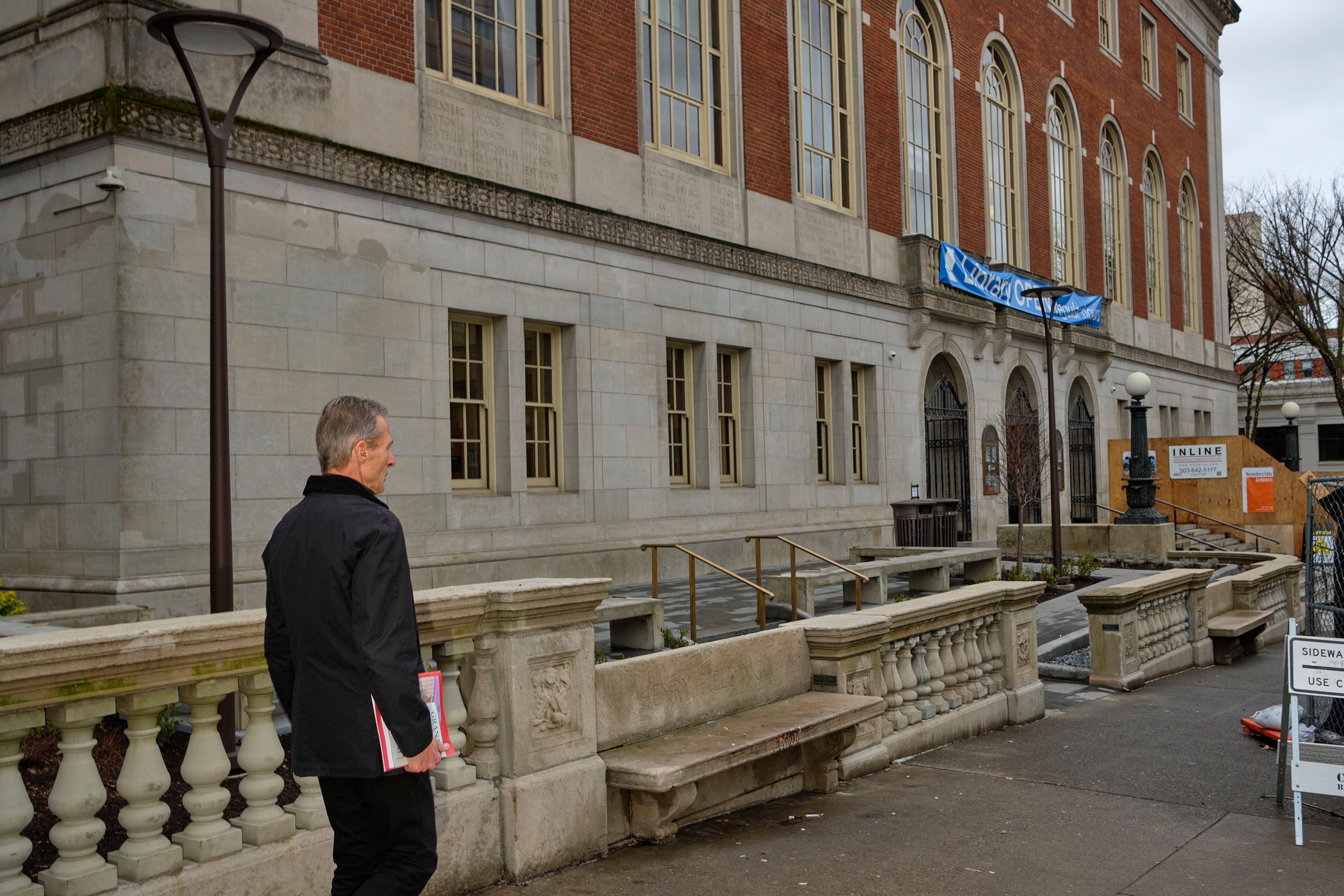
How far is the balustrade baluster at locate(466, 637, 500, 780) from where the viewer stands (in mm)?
5285

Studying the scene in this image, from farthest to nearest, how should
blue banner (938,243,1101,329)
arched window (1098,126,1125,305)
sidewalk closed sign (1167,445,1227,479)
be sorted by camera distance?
arched window (1098,126,1125,305)
sidewalk closed sign (1167,445,1227,479)
blue banner (938,243,1101,329)

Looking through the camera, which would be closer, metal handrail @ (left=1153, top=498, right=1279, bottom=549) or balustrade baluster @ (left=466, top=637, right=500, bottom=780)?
balustrade baluster @ (left=466, top=637, right=500, bottom=780)

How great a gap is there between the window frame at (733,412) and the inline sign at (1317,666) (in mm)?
13197

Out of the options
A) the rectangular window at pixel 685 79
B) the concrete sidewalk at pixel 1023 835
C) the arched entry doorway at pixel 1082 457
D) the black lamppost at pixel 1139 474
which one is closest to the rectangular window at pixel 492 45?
the rectangular window at pixel 685 79

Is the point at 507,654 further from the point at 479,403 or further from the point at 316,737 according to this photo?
the point at 479,403

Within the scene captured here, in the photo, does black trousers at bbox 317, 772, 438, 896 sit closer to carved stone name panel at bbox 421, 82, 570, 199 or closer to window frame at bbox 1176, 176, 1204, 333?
carved stone name panel at bbox 421, 82, 570, 199

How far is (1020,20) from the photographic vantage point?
30172mm

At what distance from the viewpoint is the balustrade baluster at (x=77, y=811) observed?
3.78m

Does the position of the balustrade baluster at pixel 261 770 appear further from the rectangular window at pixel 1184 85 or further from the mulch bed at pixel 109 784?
the rectangular window at pixel 1184 85

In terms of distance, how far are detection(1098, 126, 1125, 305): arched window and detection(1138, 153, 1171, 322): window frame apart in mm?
2686

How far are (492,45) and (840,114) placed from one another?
9.51 metres

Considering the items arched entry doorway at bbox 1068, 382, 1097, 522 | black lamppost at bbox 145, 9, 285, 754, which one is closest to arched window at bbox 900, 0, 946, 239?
arched entry doorway at bbox 1068, 382, 1097, 522

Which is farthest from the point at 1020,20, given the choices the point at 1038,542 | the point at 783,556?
the point at 783,556

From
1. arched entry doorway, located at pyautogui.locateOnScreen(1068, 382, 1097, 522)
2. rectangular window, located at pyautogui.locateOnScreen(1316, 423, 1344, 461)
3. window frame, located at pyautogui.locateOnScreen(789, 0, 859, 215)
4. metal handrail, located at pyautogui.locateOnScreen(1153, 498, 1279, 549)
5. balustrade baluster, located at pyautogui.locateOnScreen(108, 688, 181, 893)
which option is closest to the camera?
balustrade baluster, located at pyautogui.locateOnScreen(108, 688, 181, 893)
